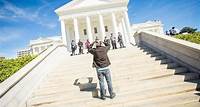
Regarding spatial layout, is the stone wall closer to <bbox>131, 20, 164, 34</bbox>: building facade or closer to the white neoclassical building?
the white neoclassical building

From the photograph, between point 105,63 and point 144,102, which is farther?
point 105,63

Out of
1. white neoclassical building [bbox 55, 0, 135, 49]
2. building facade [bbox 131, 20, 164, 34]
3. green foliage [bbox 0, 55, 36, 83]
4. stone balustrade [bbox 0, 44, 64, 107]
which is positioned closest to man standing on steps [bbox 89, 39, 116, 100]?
stone balustrade [bbox 0, 44, 64, 107]

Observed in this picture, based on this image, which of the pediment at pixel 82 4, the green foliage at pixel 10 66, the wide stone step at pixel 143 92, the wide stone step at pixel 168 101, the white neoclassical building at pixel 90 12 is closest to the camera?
the wide stone step at pixel 168 101

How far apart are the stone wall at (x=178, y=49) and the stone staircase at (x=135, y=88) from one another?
0.82ft

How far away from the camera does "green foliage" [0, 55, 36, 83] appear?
1496cm

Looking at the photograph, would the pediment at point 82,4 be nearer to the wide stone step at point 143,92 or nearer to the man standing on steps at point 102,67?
the wide stone step at point 143,92

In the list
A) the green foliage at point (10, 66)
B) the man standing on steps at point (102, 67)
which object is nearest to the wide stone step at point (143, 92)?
the man standing on steps at point (102, 67)

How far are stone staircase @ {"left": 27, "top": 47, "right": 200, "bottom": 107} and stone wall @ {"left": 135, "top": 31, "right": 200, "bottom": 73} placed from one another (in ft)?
0.82

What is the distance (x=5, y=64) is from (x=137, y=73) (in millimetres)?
10604

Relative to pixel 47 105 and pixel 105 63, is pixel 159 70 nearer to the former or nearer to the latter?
pixel 105 63

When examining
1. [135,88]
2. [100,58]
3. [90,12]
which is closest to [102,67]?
[100,58]

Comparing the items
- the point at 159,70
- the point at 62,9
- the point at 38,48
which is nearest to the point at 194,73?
the point at 159,70

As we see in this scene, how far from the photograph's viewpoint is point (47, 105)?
7078 millimetres

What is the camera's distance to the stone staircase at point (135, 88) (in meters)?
6.55
